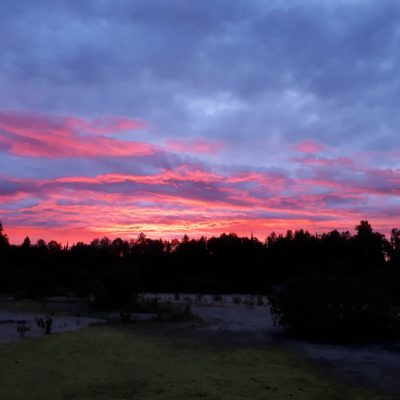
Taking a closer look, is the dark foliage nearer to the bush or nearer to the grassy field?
the bush

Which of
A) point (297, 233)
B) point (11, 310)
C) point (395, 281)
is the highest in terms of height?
point (297, 233)

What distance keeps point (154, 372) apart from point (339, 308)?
7.49 metres

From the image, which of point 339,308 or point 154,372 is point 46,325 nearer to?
point 154,372

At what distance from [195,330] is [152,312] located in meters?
8.08

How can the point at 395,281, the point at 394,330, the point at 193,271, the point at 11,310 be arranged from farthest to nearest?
the point at 193,271 → the point at 11,310 → the point at 395,281 → the point at 394,330

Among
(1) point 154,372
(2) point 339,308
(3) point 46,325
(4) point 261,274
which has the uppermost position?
(4) point 261,274

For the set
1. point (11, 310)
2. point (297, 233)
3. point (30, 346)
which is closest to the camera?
point (30, 346)

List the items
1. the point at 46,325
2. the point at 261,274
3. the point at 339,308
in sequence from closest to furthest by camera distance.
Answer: the point at 339,308, the point at 46,325, the point at 261,274

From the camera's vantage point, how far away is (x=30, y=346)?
13.7 meters

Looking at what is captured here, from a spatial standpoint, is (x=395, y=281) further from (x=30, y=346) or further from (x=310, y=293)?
(x=30, y=346)

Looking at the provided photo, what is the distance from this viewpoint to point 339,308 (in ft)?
51.9

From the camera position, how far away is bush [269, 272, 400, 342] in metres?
15.3

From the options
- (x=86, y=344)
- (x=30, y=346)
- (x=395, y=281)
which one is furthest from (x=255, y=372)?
(x=395, y=281)

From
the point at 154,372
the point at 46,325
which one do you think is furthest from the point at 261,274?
the point at 154,372
